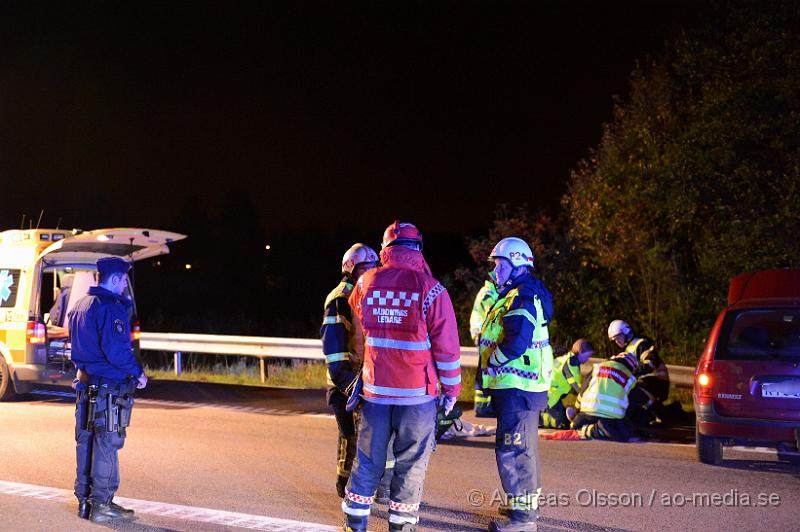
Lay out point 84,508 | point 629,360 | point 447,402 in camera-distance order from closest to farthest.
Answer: point 447,402
point 84,508
point 629,360

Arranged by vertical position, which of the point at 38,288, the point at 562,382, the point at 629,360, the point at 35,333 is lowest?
the point at 562,382

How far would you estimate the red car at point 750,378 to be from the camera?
7.92m

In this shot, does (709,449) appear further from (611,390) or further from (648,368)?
(648,368)

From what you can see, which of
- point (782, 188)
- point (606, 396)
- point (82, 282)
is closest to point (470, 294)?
point (782, 188)

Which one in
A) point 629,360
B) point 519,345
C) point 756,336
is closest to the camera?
point 519,345

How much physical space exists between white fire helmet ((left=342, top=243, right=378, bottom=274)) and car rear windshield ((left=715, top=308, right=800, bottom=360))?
3462 millimetres

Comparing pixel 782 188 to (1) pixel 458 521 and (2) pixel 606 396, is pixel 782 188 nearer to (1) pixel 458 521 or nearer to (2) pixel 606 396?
(2) pixel 606 396

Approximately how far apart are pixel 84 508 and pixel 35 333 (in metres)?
6.61

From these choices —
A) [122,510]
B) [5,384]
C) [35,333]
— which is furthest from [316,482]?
[5,384]

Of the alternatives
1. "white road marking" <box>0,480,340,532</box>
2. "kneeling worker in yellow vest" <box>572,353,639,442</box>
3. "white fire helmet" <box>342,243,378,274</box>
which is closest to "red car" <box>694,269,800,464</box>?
"kneeling worker in yellow vest" <box>572,353,639,442</box>

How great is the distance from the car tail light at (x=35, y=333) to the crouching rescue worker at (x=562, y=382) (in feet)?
22.4

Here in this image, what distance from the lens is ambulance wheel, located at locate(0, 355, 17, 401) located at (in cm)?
1294

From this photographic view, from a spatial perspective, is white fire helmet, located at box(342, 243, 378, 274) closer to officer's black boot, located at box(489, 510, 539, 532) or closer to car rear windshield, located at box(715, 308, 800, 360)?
officer's black boot, located at box(489, 510, 539, 532)

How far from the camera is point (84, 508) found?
666 cm
